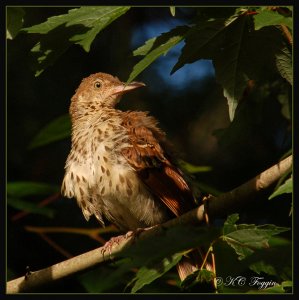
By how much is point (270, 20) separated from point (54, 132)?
2232 millimetres

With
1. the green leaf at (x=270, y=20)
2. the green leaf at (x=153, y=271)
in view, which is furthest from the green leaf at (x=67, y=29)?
the green leaf at (x=153, y=271)

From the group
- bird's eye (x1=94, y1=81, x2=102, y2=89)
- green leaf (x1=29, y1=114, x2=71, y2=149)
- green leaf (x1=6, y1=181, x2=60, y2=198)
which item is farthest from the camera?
bird's eye (x1=94, y1=81, x2=102, y2=89)

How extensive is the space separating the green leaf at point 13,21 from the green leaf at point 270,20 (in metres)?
1.00

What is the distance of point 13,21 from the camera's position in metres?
3.22

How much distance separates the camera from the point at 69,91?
5.80 metres

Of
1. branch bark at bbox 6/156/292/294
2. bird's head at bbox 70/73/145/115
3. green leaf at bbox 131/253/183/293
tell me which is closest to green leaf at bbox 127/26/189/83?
branch bark at bbox 6/156/292/294

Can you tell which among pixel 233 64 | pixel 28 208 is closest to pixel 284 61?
pixel 233 64

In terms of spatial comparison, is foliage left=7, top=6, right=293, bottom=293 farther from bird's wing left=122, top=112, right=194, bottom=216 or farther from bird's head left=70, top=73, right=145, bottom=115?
bird's head left=70, top=73, right=145, bottom=115

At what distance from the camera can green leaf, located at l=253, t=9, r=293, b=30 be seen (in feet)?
9.62

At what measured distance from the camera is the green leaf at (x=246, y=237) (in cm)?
286

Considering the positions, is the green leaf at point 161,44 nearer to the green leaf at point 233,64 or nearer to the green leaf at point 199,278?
the green leaf at point 233,64

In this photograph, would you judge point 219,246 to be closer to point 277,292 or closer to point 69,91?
point 277,292

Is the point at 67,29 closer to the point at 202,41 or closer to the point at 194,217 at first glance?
the point at 202,41

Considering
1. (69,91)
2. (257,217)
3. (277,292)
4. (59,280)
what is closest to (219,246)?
(277,292)
